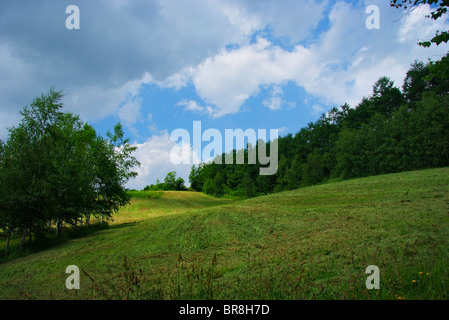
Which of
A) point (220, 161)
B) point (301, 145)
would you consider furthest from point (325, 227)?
point (220, 161)

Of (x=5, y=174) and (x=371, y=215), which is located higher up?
(x=5, y=174)

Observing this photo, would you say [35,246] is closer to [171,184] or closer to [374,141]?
[374,141]

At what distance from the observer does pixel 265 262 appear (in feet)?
24.6

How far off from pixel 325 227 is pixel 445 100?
155 ft

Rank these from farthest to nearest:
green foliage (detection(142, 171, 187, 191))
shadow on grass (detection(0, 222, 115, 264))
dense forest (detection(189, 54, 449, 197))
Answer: green foliage (detection(142, 171, 187, 191)) < dense forest (detection(189, 54, 449, 197)) < shadow on grass (detection(0, 222, 115, 264))

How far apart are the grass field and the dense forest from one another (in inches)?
859

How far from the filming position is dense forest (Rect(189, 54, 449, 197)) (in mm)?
44406

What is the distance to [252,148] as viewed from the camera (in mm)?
101688

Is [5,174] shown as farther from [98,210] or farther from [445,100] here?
[445,100]

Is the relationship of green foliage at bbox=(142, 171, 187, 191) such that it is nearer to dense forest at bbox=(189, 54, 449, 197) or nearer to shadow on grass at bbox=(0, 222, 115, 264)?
dense forest at bbox=(189, 54, 449, 197)

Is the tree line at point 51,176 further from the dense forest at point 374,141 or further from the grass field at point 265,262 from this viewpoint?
the dense forest at point 374,141

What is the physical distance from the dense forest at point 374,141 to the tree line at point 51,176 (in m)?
32.3

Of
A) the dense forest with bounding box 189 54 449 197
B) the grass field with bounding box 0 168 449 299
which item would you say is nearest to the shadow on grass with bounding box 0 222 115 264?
the grass field with bounding box 0 168 449 299

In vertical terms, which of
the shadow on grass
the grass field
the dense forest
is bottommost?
the shadow on grass
